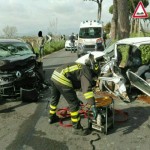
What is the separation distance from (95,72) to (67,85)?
24.1 inches

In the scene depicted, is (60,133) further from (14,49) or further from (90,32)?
(90,32)

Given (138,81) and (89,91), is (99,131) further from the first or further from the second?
(138,81)

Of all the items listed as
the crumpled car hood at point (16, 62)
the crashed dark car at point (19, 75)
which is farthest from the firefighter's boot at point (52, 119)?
the crumpled car hood at point (16, 62)

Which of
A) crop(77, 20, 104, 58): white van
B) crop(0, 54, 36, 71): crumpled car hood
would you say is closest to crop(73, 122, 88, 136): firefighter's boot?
crop(0, 54, 36, 71): crumpled car hood

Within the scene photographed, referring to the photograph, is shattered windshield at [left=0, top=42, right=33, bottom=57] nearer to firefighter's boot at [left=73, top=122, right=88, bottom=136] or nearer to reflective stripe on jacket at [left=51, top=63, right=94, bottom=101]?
reflective stripe on jacket at [left=51, top=63, right=94, bottom=101]

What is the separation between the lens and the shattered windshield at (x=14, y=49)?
10.2 m

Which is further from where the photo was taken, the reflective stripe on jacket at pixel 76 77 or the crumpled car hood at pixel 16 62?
the crumpled car hood at pixel 16 62

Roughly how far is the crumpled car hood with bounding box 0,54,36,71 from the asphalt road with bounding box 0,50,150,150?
121 cm

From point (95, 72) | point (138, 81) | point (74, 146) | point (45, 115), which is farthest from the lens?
point (138, 81)

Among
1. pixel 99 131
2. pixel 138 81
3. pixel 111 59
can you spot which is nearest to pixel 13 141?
pixel 99 131

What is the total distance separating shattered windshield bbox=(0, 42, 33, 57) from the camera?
10250 millimetres

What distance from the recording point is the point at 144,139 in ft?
19.6

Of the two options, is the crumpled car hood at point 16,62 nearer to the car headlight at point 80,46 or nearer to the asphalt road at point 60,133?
the asphalt road at point 60,133

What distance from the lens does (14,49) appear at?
10617 mm
